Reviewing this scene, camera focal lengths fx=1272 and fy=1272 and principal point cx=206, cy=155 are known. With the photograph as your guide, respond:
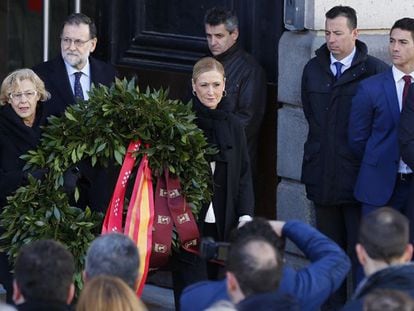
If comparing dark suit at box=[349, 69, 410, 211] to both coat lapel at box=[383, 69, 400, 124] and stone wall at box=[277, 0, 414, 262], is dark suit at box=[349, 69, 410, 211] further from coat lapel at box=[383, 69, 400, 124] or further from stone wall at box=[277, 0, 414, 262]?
stone wall at box=[277, 0, 414, 262]

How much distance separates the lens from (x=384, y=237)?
520 centimetres

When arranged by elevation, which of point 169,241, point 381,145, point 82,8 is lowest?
point 169,241

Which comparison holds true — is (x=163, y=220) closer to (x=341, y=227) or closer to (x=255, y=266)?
(x=341, y=227)

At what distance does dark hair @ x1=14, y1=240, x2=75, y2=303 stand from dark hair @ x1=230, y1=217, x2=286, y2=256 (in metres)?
0.77

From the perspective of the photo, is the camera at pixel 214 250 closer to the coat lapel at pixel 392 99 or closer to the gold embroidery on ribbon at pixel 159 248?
the gold embroidery on ribbon at pixel 159 248

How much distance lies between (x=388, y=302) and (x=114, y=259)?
120 cm

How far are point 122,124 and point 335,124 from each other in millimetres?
1500

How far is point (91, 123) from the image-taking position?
7.36m

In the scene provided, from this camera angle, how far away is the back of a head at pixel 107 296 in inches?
175

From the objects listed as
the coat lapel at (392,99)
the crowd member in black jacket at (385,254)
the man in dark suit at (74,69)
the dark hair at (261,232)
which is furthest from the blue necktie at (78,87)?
the crowd member in black jacket at (385,254)

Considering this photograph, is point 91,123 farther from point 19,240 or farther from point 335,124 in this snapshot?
point 335,124

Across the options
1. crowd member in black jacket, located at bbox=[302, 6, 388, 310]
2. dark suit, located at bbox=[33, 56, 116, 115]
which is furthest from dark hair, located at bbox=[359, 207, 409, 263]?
dark suit, located at bbox=[33, 56, 116, 115]

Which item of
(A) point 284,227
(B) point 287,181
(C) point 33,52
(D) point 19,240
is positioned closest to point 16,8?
(C) point 33,52

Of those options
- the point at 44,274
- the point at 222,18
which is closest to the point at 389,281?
the point at 44,274
